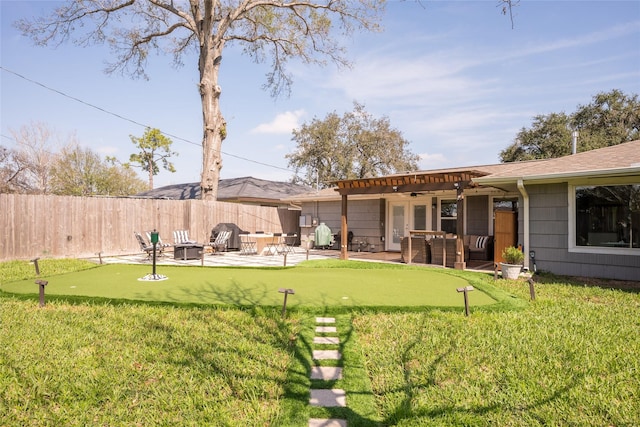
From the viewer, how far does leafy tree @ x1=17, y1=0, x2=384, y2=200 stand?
1455cm

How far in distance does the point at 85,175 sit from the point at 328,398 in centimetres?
2960

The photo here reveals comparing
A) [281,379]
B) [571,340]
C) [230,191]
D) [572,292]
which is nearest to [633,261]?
[572,292]

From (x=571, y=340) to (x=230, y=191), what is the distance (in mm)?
19292

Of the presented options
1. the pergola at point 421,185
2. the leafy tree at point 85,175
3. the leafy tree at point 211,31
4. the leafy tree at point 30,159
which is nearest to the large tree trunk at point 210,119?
the leafy tree at point 211,31

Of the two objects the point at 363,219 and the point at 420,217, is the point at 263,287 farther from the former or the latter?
the point at 363,219

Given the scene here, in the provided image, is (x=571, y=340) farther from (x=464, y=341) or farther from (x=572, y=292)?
(x=572, y=292)

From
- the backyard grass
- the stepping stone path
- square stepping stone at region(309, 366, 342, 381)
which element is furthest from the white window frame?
square stepping stone at region(309, 366, 342, 381)

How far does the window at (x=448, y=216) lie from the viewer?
1255cm

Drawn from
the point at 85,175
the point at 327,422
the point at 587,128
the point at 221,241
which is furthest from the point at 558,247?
the point at 85,175

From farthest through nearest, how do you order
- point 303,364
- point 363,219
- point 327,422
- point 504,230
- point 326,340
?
point 363,219 → point 504,230 → point 326,340 → point 303,364 → point 327,422

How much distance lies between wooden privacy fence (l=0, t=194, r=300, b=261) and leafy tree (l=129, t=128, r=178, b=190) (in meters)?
21.4

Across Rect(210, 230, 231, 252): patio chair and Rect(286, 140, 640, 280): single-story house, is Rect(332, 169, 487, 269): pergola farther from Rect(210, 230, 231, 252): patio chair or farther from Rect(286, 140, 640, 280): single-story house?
Rect(210, 230, 231, 252): patio chair

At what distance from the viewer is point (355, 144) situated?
26.9m

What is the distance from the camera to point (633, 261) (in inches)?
279
